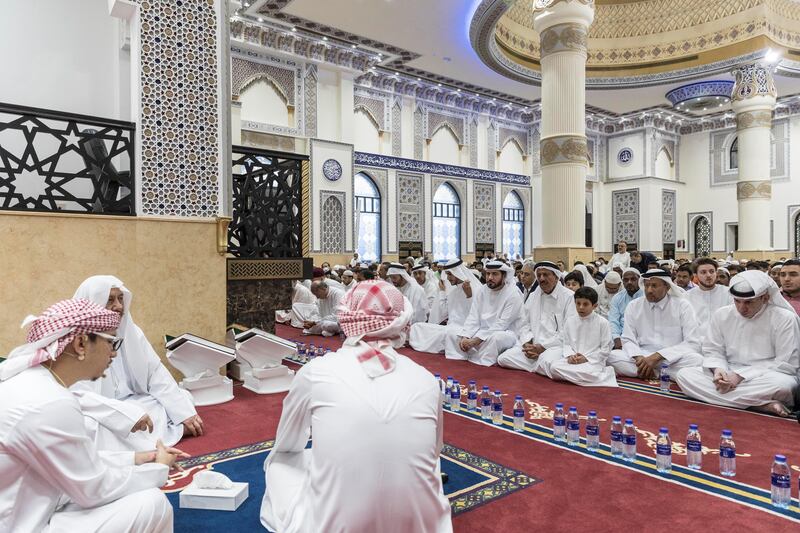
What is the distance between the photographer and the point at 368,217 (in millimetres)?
11016

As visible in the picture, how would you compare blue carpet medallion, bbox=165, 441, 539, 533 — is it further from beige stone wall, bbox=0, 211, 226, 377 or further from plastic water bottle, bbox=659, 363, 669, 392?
plastic water bottle, bbox=659, 363, 669, 392

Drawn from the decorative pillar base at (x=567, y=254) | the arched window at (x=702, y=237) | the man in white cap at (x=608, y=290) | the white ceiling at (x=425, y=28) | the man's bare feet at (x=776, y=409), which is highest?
the white ceiling at (x=425, y=28)

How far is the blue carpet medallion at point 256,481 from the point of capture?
186 cm

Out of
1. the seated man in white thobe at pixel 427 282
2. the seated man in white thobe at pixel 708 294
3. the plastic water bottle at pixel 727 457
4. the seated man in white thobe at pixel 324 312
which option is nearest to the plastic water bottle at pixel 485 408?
the plastic water bottle at pixel 727 457

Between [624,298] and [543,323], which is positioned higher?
[624,298]

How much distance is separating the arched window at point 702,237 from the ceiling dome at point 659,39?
5.47 m

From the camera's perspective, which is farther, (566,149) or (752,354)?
(566,149)

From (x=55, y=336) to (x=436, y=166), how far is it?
35.7 feet

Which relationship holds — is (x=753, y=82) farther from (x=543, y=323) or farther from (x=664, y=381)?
(x=664, y=381)

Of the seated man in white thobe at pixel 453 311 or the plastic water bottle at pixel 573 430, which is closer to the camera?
the plastic water bottle at pixel 573 430

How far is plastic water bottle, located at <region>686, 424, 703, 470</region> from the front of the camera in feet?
7.45

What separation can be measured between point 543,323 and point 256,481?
2.85 meters

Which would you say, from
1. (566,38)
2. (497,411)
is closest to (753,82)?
(566,38)

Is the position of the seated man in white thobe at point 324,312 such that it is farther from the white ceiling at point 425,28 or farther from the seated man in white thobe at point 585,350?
the white ceiling at point 425,28
